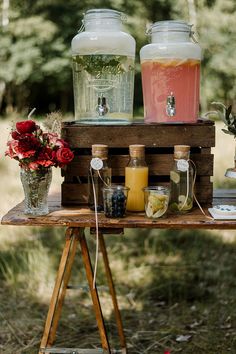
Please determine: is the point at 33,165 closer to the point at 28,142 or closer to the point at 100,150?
the point at 28,142

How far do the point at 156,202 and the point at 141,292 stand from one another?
5.65 ft

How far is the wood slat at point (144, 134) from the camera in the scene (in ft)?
7.37

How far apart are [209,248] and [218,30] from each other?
384 inches

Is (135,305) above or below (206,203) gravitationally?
below

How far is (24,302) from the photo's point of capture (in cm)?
354

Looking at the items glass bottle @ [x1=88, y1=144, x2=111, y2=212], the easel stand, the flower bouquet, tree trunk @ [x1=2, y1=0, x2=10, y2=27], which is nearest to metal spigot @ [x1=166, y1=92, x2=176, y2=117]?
glass bottle @ [x1=88, y1=144, x2=111, y2=212]

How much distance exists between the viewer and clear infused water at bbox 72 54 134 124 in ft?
7.57

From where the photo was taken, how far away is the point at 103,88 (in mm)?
2336

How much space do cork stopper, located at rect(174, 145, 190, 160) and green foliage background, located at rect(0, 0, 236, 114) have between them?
35.8 ft

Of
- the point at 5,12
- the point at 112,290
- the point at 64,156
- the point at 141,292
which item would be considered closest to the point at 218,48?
the point at 5,12

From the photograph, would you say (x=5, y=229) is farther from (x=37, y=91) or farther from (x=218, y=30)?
(x=37, y=91)

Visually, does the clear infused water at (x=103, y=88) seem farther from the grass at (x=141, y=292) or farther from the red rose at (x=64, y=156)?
the grass at (x=141, y=292)

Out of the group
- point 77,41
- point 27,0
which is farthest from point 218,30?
point 77,41

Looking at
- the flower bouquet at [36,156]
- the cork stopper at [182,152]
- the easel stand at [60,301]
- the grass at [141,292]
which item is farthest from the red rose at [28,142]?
the grass at [141,292]
